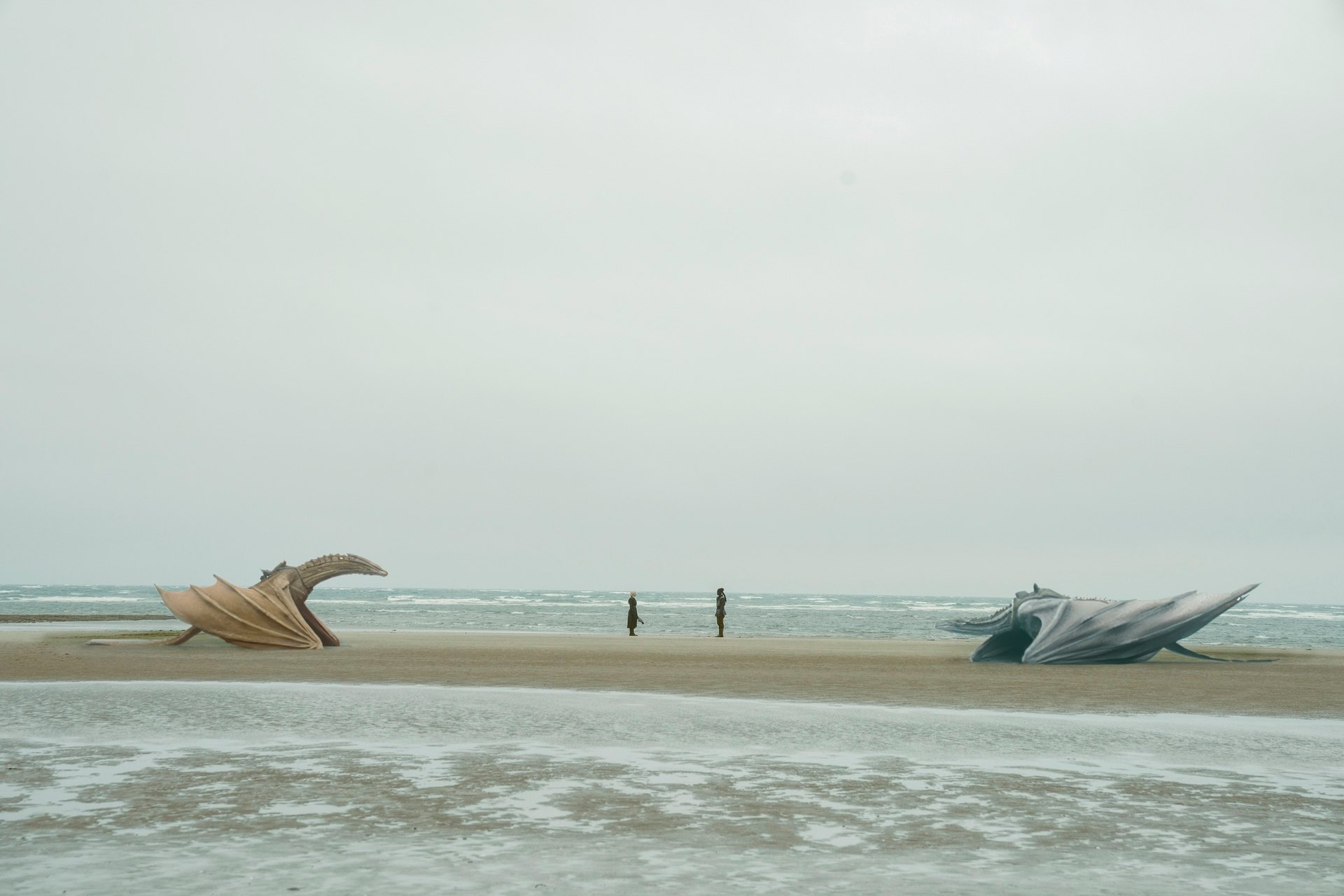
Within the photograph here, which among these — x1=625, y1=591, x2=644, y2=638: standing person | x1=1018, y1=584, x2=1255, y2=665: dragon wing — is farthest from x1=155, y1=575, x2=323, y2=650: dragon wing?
x1=1018, y1=584, x2=1255, y2=665: dragon wing

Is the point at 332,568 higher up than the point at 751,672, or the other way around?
the point at 332,568

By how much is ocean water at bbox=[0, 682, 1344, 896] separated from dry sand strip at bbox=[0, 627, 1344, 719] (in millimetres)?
3478

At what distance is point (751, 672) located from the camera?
2175 cm

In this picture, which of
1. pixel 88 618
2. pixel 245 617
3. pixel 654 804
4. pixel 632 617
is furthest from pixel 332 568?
pixel 88 618

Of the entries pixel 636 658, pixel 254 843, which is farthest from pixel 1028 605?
pixel 254 843

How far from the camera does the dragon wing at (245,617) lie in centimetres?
2741

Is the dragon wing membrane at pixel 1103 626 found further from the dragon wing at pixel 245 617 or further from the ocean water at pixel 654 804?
the dragon wing at pixel 245 617

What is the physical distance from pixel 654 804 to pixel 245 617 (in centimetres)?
2258

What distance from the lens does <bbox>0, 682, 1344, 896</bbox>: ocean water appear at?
18.8 ft

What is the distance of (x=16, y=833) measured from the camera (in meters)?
6.49

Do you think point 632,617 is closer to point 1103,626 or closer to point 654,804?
point 1103,626

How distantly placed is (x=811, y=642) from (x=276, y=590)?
16293 millimetres

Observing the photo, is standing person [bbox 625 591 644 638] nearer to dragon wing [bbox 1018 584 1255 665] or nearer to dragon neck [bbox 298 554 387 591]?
dragon neck [bbox 298 554 387 591]

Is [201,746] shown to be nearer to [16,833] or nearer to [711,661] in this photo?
[16,833]
